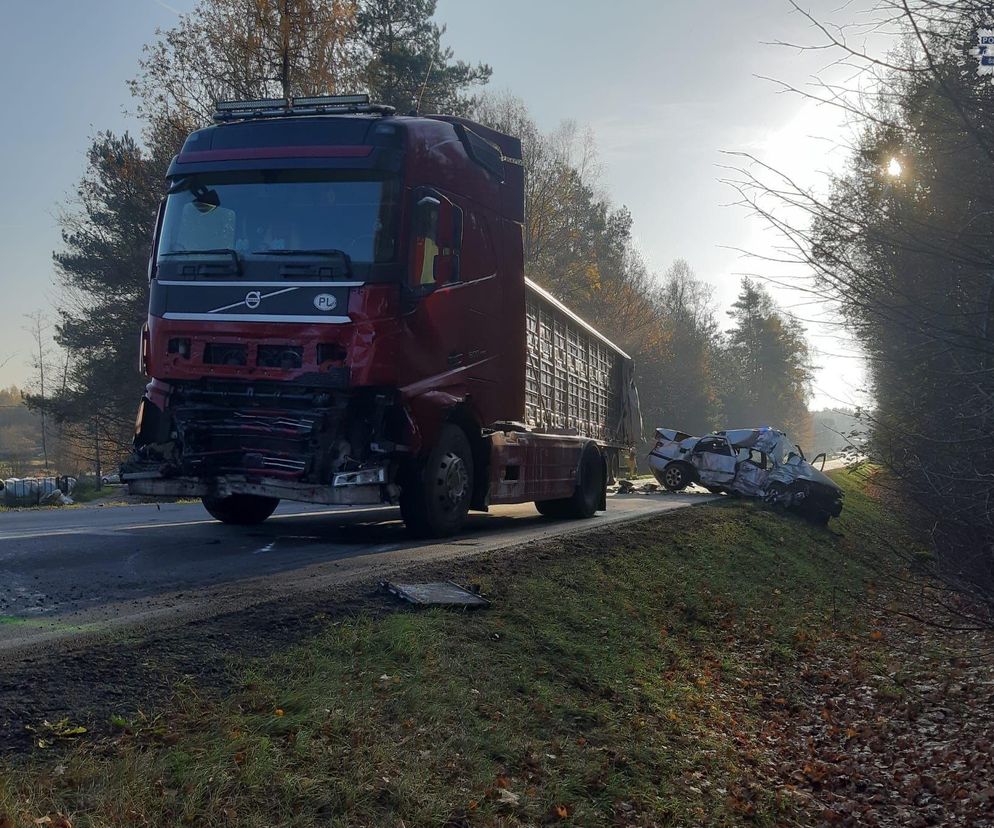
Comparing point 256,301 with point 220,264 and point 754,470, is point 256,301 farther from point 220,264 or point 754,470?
point 754,470

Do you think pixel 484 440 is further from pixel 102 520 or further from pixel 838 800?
pixel 838 800

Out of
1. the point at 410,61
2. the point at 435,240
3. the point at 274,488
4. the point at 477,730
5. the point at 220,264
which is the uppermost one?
the point at 410,61

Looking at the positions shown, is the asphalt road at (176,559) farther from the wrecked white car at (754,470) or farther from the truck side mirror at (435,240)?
the wrecked white car at (754,470)

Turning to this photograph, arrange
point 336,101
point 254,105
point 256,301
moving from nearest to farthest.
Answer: point 256,301
point 336,101
point 254,105

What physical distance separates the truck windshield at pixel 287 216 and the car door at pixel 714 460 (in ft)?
51.4

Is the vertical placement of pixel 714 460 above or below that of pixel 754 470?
above

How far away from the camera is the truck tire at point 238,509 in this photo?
10578 millimetres

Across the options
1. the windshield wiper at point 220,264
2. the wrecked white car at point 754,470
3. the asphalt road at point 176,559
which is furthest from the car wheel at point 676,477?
the windshield wiper at point 220,264

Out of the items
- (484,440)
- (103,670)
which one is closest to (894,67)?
(103,670)

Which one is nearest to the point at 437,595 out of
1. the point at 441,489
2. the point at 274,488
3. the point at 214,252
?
the point at 274,488

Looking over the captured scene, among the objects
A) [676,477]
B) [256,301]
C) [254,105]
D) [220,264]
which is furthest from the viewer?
[676,477]

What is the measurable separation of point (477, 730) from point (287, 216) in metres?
5.47

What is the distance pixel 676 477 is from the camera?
79.5 ft

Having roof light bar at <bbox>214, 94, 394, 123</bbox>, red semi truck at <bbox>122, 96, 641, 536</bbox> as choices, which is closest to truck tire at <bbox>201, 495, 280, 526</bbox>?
red semi truck at <bbox>122, 96, 641, 536</bbox>
